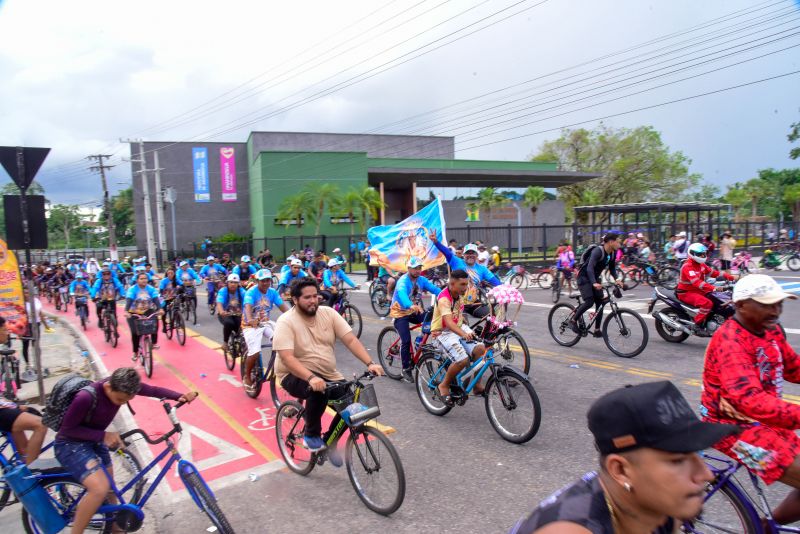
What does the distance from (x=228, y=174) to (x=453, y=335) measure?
160 feet

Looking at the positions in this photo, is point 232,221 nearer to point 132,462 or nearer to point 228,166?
point 228,166

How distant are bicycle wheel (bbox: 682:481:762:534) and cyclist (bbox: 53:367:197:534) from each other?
142 inches

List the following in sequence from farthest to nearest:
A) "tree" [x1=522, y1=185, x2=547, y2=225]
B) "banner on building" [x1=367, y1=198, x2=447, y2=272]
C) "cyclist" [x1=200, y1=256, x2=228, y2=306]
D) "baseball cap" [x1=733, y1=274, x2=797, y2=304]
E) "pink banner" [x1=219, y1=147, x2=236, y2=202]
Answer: "pink banner" [x1=219, y1=147, x2=236, y2=202]
"tree" [x1=522, y1=185, x2=547, y2=225]
"cyclist" [x1=200, y1=256, x2=228, y2=306]
"banner on building" [x1=367, y1=198, x2=447, y2=272]
"baseball cap" [x1=733, y1=274, x2=797, y2=304]

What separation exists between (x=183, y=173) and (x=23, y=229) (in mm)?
46411

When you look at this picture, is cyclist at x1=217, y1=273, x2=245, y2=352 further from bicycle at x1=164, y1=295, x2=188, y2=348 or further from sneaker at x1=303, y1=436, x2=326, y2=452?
sneaker at x1=303, y1=436, x2=326, y2=452

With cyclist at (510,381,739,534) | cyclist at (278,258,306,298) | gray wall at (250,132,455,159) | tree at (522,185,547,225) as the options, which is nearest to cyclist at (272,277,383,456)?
cyclist at (510,381,739,534)

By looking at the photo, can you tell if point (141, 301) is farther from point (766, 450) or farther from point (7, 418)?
point (766, 450)

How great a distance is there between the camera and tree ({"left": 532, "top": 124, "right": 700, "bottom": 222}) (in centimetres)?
4709

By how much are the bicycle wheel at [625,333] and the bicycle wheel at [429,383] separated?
3964mm

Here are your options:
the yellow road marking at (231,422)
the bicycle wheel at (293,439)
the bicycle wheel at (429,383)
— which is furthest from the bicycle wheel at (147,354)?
the bicycle wheel at (429,383)

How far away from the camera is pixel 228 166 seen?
50.5 metres

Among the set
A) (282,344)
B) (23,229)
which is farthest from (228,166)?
(282,344)

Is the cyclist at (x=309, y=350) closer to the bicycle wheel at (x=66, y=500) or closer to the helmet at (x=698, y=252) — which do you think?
the bicycle wheel at (x=66, y=500)

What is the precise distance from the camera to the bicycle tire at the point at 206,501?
3762 mm
